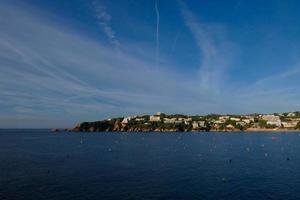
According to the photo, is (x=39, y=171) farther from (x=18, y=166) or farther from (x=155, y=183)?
(x=155, y=183)

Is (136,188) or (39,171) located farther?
(39,171)

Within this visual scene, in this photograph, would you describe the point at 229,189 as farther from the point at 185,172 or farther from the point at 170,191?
the point at 185,172

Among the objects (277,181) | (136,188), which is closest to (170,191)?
(136,188)

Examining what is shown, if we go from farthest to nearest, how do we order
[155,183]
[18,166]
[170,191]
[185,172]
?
1. [18,166]
2. [185,172]
3. [155,183]
4. [170,191]

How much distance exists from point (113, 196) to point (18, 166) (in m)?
40.7

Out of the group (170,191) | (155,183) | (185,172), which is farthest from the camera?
(185,172)

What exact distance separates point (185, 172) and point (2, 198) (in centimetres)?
3742

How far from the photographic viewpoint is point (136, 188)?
180ft

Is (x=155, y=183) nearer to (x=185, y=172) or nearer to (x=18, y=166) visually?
(x=185, y=172)

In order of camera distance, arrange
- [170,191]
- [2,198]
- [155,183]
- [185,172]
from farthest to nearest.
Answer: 1. [185,172]
2. [155,183]
3. [170,191]
4. [2,198]

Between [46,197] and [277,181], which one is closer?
[46,197]

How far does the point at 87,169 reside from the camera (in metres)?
75.9

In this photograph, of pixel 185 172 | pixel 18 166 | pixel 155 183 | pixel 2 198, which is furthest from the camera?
pixel 18 166

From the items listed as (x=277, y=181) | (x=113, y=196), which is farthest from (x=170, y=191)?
(x=277, y=181)
